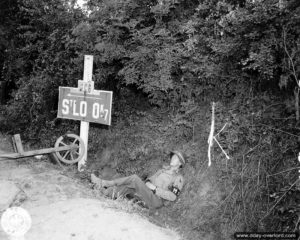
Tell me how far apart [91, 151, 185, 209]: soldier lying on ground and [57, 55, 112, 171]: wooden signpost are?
4.02 feet

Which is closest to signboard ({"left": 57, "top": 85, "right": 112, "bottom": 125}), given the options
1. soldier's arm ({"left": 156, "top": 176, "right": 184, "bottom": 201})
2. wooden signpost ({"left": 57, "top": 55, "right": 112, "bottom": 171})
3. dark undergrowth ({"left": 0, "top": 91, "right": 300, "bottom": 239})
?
wooden signpost ({"left": 57, "top": 55, "right": 112, "bottom": 171})

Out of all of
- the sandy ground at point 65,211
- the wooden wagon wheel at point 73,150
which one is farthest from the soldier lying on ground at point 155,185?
the wooden wagon wheel at point 73,150

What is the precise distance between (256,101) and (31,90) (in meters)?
5.68

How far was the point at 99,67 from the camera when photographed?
7.62 m

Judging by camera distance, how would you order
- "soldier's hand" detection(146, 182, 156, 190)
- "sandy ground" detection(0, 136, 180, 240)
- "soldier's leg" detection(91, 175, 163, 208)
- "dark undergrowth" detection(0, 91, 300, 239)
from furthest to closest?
"soldier's hand" detection(146, 182, 156, 190) < "soldier's leg" detection(91, 175, 163, 208) < "dark undergrowth" detection(0, 91, 300, 239) < "sandy ground" detection(0, 136, 180, 240)

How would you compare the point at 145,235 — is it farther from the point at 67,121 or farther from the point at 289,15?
the point at 67,121

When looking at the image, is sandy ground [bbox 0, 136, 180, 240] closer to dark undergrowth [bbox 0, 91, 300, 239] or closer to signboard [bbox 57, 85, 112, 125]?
dark undergrowth [bbox 0, 91, 300, 239]

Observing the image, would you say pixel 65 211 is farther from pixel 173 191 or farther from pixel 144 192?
pixel 173 191

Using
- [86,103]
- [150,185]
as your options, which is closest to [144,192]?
[150,185]

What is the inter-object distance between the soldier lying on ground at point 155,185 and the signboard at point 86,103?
1.28 m

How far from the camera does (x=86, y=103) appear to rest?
6867 mm

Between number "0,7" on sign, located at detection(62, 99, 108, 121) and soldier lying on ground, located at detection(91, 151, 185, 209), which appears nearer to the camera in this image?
soldier lying on ground, located at detection(91, 151, 185, 209)

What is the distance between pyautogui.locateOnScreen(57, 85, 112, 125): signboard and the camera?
6715mm

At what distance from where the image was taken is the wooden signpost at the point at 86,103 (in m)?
6.72
